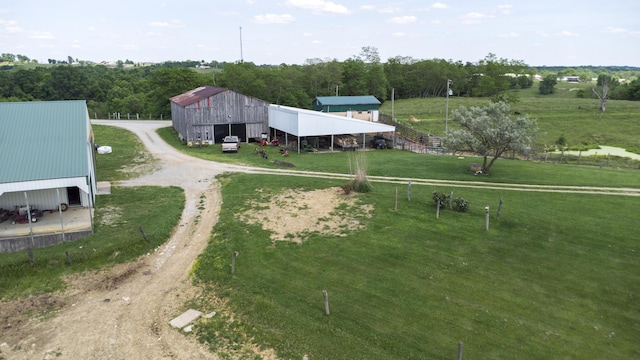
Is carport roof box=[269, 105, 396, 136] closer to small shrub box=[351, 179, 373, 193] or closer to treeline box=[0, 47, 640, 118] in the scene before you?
small shrub box=[351, 179, 373, 193]

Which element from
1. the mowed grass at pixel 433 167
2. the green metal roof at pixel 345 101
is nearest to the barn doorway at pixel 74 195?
the mowed grass at pixel 433 167

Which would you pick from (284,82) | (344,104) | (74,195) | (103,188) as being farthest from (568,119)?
(74,195)

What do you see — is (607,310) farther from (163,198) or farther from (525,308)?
(163,198)

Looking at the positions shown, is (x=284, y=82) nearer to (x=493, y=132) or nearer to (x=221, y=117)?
(x=221, y=117)

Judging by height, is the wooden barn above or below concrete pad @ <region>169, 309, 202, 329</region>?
above

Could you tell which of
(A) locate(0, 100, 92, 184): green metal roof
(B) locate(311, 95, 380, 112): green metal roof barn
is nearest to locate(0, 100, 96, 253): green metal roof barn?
(A) locate(0, 100, 92, 184): green metal roof

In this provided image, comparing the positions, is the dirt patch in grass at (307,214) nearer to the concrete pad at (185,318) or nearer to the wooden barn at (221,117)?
the concrete pad at (185,318)

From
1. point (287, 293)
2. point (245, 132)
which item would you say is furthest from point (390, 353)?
point (245, 132)
